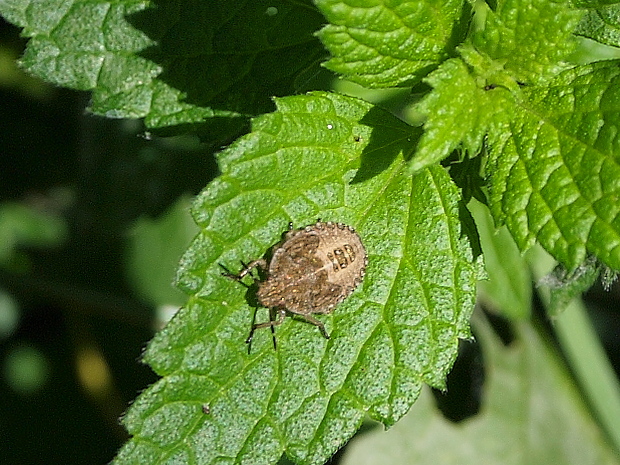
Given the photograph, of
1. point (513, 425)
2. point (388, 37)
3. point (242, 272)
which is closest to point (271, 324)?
point (242, 272)

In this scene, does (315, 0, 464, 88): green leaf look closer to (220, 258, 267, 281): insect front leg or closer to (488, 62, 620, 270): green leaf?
(488, 62, 620, 270): green leaf

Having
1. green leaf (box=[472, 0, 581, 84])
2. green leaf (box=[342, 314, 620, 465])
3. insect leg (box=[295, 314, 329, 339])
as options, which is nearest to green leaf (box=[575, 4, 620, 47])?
green leaf (box=[472, 0, 581, 84])

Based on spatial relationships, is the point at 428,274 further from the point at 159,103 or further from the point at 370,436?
the point at 370,436

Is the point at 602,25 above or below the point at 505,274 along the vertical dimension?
above

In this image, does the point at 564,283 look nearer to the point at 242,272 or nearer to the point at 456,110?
the point at 456,110

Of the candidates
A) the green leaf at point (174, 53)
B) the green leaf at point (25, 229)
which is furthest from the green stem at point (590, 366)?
the green leaf at point (25, 229)

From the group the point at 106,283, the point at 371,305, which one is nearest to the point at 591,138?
the point at 371,305
